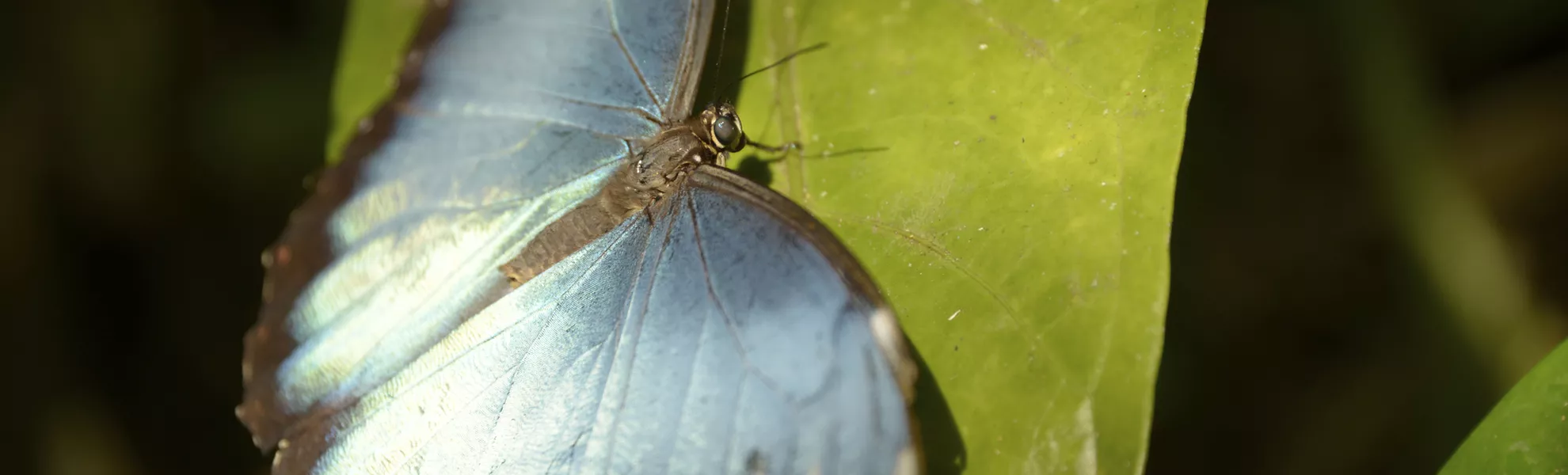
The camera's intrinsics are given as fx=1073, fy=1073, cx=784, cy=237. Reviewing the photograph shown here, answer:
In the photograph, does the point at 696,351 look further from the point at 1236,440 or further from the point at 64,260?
the point at 64,260

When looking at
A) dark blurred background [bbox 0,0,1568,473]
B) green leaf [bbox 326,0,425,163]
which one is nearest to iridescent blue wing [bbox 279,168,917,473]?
green leaf [bbox 326,0,425,163]

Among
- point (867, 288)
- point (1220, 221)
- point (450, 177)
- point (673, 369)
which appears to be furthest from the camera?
point (1220, 221)

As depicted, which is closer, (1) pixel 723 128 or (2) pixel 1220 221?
(1) pixel 723 128

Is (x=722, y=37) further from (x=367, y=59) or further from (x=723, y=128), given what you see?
(x=367, y=59)

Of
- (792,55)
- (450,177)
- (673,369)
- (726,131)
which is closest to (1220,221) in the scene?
(792,55)

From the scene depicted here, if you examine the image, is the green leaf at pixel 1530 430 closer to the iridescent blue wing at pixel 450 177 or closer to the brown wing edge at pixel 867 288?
the brown wing edge at pixel 867 288

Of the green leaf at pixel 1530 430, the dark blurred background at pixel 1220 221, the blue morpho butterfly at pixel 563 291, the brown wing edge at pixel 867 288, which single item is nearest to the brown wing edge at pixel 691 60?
the blue morpho butterfly at pixel 563 291

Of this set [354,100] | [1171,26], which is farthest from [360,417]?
[1171,26]
